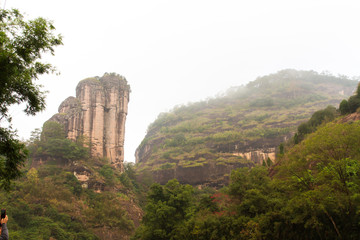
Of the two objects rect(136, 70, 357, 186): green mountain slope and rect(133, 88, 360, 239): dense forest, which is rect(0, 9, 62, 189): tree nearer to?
rect(133, 88, 360, 239): dense forest

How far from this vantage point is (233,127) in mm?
77750

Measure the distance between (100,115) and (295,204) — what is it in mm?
41683

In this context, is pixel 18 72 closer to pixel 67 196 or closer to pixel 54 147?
pixel 67 196

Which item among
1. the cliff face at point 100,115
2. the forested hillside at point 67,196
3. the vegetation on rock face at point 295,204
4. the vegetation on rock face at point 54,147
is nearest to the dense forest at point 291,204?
the vegetation on rock face at point 295,204

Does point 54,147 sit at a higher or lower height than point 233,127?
lower

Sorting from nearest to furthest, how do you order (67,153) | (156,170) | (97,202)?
(97,202)
(67,153)
(156,170)

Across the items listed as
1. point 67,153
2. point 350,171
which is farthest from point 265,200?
point 67,153

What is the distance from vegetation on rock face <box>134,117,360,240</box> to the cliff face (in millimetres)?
27204

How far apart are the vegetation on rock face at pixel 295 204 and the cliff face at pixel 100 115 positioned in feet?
89.3

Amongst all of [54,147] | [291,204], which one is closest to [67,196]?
[54,147]

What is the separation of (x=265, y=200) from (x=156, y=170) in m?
44.4

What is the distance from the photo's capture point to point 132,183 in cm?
5175

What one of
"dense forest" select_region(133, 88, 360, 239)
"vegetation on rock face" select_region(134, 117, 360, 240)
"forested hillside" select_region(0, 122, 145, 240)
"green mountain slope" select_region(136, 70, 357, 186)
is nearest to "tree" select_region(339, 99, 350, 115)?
"green mountain slope" select_region(136, 70, 357, 186)

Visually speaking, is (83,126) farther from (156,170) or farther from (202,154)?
(202,154)
